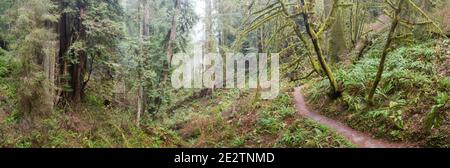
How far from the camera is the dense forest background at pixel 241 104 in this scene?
367 inches

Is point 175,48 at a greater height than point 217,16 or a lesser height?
lesser

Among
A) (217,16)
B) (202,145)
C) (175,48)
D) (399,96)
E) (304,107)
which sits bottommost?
(202,145)

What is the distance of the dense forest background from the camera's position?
9312 millimetres

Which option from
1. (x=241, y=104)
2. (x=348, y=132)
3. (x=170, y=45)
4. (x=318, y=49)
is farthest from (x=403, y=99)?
(x=170, y=45)

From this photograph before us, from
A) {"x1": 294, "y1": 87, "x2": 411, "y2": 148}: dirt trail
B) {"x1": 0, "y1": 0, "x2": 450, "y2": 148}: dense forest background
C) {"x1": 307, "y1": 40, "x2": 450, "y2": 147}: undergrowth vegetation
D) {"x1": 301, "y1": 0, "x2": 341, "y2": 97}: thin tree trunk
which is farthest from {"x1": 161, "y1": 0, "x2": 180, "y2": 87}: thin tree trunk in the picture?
{"x1": 301, "y1": 0, "x2": 341, "y2": 97}: thin tree trunk

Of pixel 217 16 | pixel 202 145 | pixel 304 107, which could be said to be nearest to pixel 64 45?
pixel 202 145

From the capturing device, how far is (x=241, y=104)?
16.3 meters

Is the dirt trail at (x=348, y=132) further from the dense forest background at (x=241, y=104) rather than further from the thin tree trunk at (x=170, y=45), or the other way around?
the thin tree trunk at (x=170, y=45)

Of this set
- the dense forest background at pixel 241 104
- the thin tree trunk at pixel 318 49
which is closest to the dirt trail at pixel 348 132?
the dense forest background at pixel 241 104

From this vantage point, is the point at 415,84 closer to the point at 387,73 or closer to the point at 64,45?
the point at 387,73

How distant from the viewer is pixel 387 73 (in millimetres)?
10938

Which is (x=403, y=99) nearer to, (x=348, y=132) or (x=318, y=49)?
(x=348, y=132)

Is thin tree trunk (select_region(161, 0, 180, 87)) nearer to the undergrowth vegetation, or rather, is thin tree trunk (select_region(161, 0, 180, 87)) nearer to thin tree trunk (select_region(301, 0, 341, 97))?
the undergrowth vegetation

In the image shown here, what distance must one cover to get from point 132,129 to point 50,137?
111 inches
